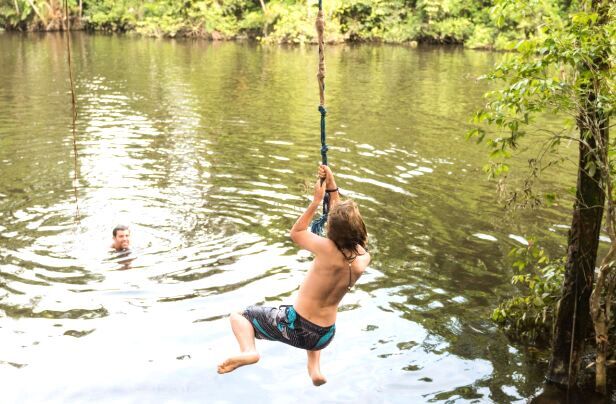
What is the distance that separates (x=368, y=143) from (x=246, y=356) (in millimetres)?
13321

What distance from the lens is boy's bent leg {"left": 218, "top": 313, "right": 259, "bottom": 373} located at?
Result: 18.7 feet

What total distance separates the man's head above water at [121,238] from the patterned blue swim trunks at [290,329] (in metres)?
4.92

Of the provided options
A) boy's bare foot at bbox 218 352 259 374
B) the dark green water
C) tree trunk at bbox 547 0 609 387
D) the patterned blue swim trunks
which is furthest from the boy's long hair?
tree trunk at bbox 547 0 609 387

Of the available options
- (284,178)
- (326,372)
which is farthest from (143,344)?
(284,178)

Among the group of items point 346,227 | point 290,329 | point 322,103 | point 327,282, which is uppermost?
point 322,103

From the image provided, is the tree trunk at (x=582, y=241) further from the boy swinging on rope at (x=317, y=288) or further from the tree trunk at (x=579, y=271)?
the boy swinging on rope at (x=317, y=288)

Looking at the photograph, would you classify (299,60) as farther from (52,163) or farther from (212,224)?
(212,224)

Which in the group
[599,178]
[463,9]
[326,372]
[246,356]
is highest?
[463,9]

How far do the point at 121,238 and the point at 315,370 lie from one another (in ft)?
17.7

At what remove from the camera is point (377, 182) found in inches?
581

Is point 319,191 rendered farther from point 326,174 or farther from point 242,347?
point 242,347

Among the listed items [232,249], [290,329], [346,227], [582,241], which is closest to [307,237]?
[346,227]

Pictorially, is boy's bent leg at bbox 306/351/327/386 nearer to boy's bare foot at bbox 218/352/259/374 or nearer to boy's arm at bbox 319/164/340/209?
boy's bare foot at bbox 218/352/259/374

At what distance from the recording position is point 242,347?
19.4 feet
